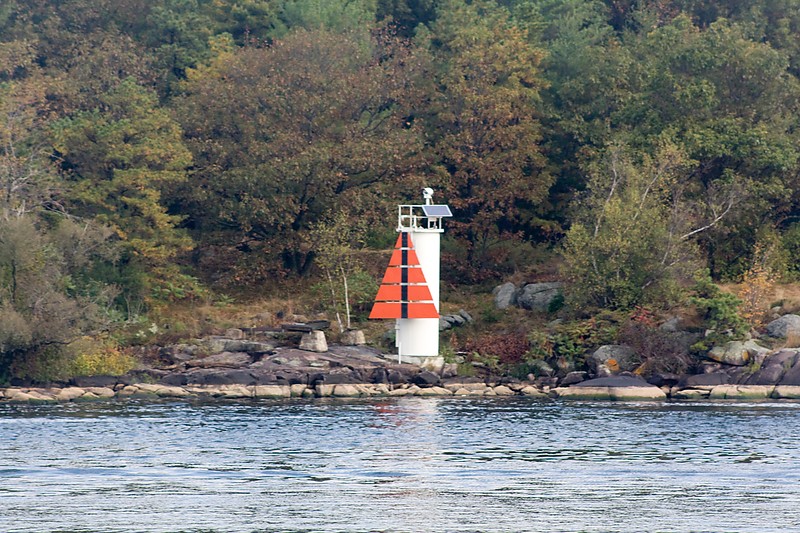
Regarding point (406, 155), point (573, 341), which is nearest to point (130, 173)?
point (406, 155)

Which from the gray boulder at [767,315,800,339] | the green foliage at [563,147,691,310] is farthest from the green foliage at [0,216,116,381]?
the gray boulder at [767,315,800,339]

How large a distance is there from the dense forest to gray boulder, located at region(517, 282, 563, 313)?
97.5 inches

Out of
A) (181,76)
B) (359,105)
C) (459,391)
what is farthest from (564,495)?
(181,76)

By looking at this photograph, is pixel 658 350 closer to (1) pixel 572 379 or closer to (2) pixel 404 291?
(1) pixel 572 379

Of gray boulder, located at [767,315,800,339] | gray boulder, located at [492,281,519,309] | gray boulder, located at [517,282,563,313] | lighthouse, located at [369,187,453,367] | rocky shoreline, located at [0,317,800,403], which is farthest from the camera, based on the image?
gray boulder, located at [492,281,519,309]

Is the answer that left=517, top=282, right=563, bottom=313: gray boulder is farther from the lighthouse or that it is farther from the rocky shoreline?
the lighthouse

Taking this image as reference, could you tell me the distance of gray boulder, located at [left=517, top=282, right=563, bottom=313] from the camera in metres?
62.2

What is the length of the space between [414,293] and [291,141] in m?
11.5

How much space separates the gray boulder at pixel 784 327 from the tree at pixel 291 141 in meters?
17.9

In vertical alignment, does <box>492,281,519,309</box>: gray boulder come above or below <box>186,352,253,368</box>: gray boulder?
above

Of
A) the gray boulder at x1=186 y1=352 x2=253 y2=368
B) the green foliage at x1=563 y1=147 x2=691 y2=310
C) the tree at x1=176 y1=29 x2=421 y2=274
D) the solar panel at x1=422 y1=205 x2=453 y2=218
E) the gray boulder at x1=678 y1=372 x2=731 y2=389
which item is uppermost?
the tree at x1=176 y1=29 x2=421 y2=274

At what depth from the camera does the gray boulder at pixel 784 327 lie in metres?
56.3

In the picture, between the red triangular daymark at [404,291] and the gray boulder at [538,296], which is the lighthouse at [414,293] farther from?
the gray boulder at [538,296]

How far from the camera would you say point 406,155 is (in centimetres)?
6738
